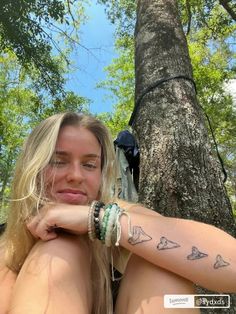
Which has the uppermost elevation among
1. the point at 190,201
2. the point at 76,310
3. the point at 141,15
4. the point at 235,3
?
the point at 235,3

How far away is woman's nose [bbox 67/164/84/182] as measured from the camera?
1.42 m

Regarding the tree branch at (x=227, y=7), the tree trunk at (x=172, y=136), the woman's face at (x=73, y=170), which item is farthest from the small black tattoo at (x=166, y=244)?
the tree branch at (x=227, y=7)

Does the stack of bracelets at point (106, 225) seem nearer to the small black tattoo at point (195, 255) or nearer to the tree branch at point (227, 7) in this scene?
the small black tattoo at point (195, 255)

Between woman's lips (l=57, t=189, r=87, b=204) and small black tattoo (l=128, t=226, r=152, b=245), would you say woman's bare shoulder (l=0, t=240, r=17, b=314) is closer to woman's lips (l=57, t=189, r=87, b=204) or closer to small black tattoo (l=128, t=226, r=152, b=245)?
woman's lips (l=57, t=189, r=87, b=204)

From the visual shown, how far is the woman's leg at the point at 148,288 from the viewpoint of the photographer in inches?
46.3

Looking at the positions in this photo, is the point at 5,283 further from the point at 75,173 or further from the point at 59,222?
the point at 75,173

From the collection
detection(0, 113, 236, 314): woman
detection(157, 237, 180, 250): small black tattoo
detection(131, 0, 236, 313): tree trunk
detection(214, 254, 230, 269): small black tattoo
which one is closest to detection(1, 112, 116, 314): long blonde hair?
detection(0, 113, 236, 314): woman

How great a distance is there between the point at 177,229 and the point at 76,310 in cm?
38

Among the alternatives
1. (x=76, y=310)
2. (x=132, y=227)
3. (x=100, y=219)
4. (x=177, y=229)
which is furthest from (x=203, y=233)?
(x=76, y=310)

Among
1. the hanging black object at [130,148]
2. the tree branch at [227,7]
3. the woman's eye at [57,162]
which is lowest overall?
the woman's eye at [57,162]

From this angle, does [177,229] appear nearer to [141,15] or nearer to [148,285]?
[148,285]

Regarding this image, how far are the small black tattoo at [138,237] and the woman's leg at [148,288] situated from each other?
0.08 m

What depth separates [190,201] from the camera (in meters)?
2.19

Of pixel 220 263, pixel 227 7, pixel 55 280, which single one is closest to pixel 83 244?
pixel 55 280
